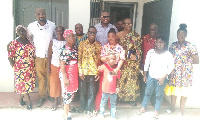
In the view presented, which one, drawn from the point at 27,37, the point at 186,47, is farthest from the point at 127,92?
the point at 27,37

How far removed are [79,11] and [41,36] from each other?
1183mm

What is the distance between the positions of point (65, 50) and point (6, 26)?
1872 millimetres

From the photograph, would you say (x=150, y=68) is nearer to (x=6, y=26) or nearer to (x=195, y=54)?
(x=195, y=54)

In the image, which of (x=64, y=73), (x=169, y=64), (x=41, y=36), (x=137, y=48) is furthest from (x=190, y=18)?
(x=41, y=36)

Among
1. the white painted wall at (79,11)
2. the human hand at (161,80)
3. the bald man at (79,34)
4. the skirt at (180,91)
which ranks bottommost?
the skirt at (180,91)

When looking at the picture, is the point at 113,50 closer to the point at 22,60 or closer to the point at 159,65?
the point at 159,65

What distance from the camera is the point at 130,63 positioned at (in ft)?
11.6

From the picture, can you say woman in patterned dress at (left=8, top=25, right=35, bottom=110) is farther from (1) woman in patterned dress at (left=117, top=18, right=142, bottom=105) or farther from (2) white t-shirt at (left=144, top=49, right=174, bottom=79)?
(2) white t-shirt at (left=144, top=49, right=174, bottom=79)

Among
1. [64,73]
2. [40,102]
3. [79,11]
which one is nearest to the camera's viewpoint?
[64,73]

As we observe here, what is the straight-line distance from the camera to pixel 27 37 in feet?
11.1

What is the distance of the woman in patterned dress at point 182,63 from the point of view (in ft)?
10.6

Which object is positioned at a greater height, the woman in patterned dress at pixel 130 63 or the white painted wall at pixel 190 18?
the white painted wall at pixel 190 18

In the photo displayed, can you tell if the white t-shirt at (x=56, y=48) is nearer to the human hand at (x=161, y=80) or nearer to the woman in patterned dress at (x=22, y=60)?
the woman in patterned dress at (x=22, y=60)

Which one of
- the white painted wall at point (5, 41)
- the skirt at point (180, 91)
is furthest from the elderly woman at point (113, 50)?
the white painted wall at point (5, 41)
